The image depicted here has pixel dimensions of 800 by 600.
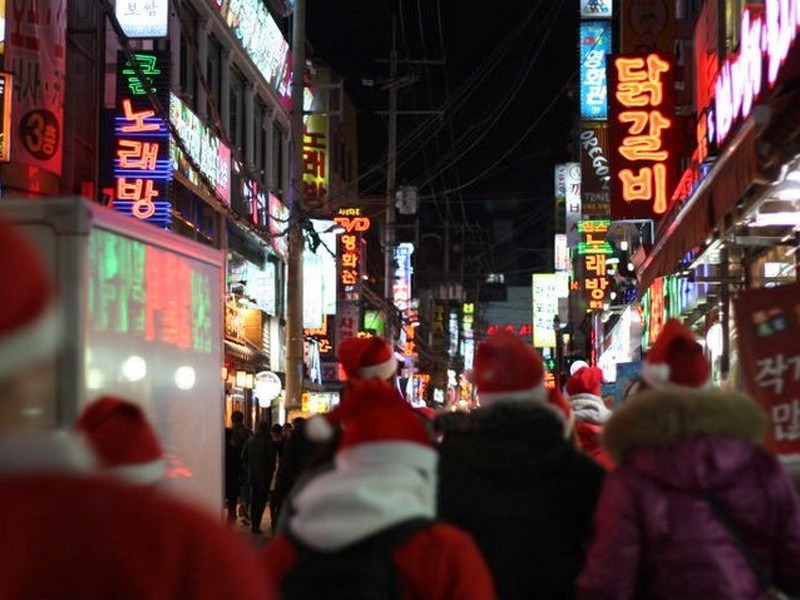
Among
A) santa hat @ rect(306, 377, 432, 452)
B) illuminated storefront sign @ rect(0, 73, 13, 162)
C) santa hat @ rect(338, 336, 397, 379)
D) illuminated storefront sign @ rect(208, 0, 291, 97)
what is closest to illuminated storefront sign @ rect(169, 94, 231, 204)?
illuminated storefront sign @ rect(208, 0, 291, 97)

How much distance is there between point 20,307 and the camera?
179cm

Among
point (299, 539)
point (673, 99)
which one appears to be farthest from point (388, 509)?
point (673, 99)

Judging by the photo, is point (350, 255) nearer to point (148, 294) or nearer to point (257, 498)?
point (257, 498)

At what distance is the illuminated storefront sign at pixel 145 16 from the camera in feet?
67.6

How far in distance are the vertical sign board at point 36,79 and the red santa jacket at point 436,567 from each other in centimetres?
1379

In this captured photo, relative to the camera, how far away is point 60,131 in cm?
1683

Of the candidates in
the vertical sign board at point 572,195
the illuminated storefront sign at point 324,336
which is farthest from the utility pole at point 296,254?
the vertical sign board at point 572,195

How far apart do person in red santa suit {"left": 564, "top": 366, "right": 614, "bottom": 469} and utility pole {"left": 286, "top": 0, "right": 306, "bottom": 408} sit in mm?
14392

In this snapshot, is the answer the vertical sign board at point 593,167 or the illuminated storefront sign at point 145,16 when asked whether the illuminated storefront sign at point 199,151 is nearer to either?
the illuminated storefront sign at point 145,16

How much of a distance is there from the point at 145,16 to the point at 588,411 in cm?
1464

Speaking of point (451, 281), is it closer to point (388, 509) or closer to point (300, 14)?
point (300, 14)

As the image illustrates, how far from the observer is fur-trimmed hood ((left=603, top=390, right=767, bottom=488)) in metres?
4.07

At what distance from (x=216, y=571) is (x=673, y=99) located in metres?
19.1

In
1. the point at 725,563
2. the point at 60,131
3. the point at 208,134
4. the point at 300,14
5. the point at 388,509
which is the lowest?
the point at 725,563
